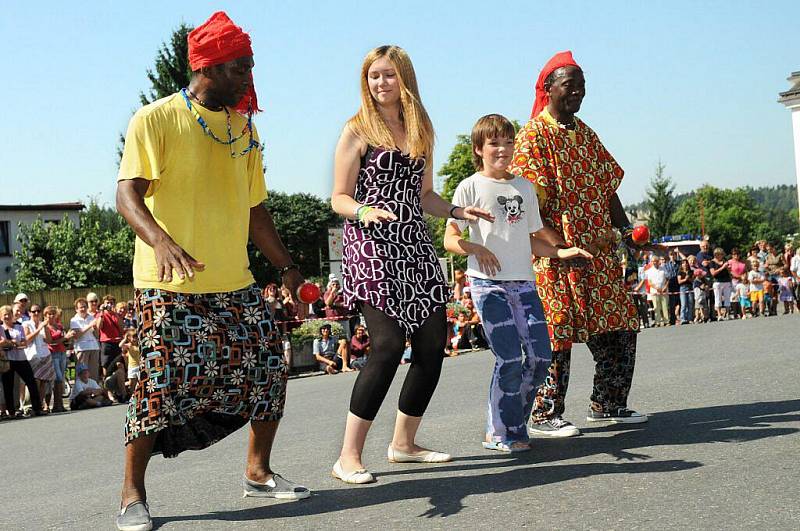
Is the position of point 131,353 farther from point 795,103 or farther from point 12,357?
point 795,103

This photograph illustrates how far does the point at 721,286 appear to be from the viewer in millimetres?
25219

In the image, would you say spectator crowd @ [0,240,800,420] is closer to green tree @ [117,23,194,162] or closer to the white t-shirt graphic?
the white t-shirt graphic

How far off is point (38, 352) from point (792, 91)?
52.3m

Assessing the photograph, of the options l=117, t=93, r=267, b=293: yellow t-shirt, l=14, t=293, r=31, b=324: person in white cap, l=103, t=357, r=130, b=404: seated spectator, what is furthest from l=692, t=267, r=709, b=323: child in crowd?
l=117, t=93, r=267, b=293: yellow t-shirt

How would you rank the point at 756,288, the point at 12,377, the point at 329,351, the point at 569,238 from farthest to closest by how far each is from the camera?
the point at 756,288 → the point at 329,351 → the point at 12,377 → the point at 569,238

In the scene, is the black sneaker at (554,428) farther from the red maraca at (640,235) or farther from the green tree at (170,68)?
the green tree at (170,68)

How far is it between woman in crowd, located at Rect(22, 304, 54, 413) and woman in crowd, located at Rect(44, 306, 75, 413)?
0.10m

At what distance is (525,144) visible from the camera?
616 cm

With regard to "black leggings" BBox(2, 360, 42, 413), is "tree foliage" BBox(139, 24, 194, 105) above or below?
above

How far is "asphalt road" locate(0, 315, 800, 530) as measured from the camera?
4.07 meters

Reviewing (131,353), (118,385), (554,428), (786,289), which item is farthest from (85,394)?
(786,289)

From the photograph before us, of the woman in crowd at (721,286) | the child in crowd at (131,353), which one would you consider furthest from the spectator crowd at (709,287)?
the child in crowd at (131,353)

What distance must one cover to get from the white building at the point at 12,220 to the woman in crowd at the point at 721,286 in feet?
174

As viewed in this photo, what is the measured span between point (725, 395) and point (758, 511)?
12.0 ft
